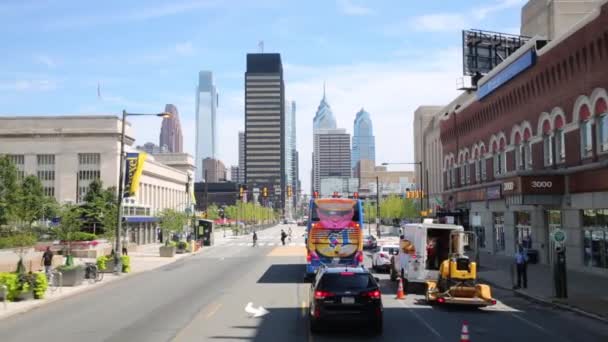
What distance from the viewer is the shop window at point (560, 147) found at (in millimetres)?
35094

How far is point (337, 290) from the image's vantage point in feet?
50.1

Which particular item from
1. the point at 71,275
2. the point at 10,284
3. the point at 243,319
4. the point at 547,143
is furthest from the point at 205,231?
the point at 243,319

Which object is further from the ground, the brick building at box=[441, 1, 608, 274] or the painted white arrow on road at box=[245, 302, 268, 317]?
the brick building at box=[441, 1, 608, 274]

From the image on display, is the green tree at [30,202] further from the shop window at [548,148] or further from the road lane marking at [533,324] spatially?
the road lane marking at [533,324]

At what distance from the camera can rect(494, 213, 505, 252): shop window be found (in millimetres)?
46612

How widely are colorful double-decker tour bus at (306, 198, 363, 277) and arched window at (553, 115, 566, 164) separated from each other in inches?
567

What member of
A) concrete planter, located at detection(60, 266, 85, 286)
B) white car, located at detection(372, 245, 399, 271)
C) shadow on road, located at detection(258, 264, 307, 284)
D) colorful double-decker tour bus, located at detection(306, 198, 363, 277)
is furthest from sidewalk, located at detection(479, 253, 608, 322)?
concrete planter, located at detection(60, 266, 85, 286)

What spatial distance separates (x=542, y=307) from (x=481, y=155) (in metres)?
32.1

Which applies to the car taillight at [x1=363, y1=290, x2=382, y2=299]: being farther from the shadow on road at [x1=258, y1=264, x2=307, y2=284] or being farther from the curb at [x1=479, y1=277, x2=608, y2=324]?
the shadow on road at [x1=258, y1=264, x2=307, y2=284]

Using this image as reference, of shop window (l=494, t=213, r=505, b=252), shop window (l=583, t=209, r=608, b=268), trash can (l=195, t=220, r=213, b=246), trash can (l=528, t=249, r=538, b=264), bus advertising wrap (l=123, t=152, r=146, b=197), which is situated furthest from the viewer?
trash can (l=195, t=220, r=213, b=246)

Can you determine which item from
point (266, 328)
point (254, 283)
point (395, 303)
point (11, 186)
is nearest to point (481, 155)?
point (254, 283)

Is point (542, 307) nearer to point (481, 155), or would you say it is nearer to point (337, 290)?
point (337, 290)

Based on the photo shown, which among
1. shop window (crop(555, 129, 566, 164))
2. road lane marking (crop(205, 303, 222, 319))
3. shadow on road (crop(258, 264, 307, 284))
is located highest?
shop window (crop(555, 129, 566, 164))

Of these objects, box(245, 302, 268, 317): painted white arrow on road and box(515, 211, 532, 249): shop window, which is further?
box(515, 211, 532, 249): shop window
